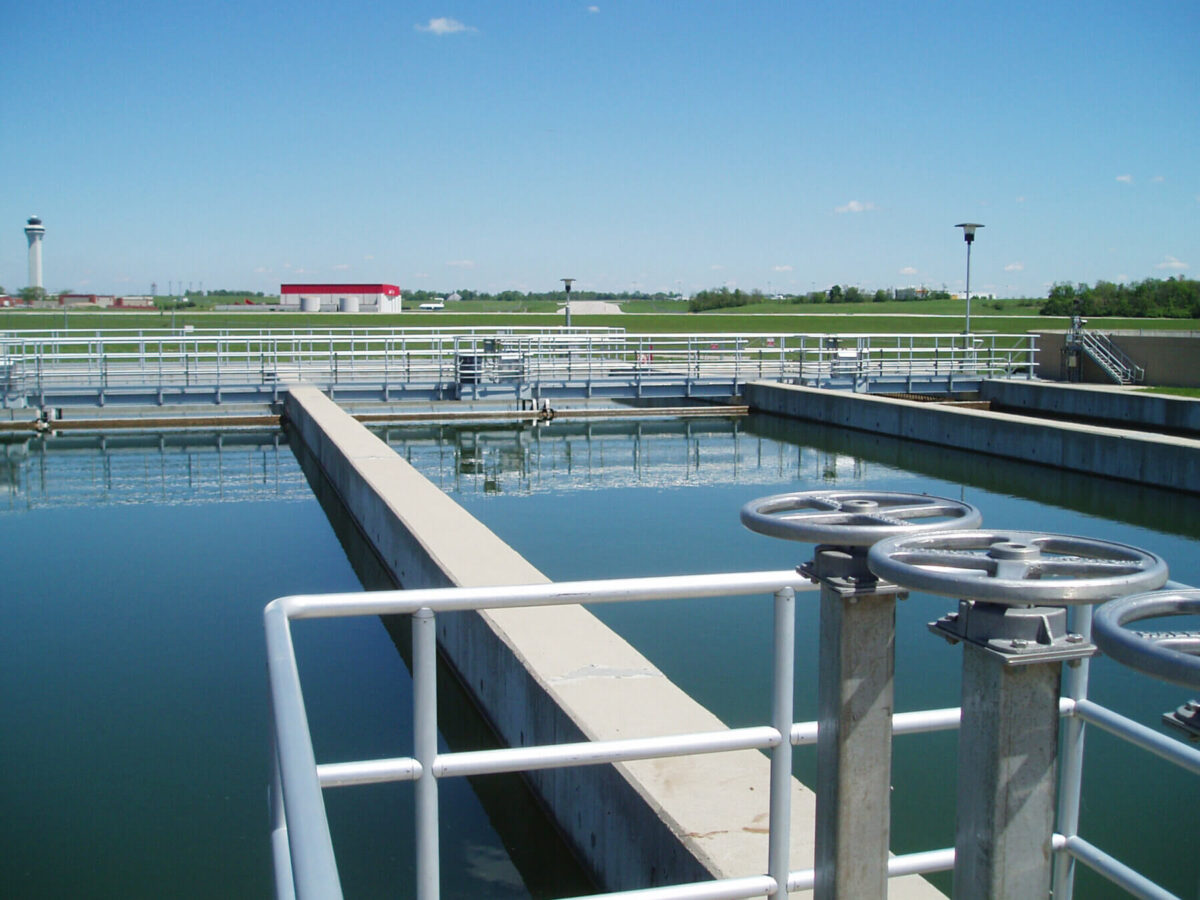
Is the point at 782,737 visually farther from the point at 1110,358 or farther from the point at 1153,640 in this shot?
the point at 1110,358

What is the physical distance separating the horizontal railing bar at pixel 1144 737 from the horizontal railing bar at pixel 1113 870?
10.2 inches

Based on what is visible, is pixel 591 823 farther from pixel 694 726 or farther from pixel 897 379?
pixel 897 379

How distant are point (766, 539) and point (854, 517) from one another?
10588 millimetres

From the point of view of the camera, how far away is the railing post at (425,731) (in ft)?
8.24

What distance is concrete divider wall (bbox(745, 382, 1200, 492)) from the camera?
1622 cm

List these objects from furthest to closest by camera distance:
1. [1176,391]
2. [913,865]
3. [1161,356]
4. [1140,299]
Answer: [1140,299], [1161,356], [1176,391], [913,865]

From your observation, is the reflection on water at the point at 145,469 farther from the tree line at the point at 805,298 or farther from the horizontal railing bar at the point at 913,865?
the tree line at the point at 805,298

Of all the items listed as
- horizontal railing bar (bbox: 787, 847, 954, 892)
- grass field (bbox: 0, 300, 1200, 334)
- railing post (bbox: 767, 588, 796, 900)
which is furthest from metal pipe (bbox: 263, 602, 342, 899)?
grass field (bbox: 0, 300, 1200, 334)

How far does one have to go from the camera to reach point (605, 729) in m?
4.81

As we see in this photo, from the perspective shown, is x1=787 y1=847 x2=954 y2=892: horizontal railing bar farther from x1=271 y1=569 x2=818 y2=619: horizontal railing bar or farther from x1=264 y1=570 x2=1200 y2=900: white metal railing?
x1=271 y1=569 x2=818 y2=619: horizontal railing bar

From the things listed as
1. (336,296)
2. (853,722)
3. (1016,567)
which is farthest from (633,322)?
(1016,567)

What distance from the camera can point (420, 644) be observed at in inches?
99.3

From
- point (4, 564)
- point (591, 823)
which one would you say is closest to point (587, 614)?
point (591, 823)

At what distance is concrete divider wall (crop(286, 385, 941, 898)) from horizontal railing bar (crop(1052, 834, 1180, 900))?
2.95ft
